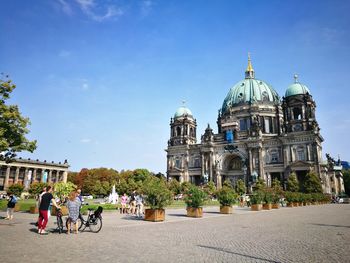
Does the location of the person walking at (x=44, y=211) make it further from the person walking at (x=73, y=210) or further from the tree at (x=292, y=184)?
the tree at (x=292, y=184)

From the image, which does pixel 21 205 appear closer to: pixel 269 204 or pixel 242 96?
pixel 269 204

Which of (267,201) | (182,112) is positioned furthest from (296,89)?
(267,201)

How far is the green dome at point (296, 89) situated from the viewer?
72.5m

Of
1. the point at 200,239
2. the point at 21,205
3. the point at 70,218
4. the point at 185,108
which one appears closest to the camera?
the point at 200,239

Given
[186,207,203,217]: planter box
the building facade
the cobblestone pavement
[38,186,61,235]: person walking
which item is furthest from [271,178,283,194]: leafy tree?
the building facade

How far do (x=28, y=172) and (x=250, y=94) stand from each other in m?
75.3

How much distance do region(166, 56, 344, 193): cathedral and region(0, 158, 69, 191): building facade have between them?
41.7m

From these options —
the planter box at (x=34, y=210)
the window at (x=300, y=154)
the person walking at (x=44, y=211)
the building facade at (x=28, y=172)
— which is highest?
the window at (x=300, y=154)

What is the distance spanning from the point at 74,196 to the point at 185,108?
82.5 m

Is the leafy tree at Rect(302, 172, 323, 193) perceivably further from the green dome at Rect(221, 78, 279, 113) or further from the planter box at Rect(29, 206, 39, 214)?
the planter box at Rect(29, 206, 39, 214)

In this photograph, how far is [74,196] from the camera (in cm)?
1317

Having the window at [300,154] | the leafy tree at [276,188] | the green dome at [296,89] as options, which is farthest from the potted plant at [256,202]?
the green dome at [296,89]

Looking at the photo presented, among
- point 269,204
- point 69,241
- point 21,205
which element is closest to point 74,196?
point 69,241

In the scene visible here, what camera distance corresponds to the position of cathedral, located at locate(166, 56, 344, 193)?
67.8 meters
